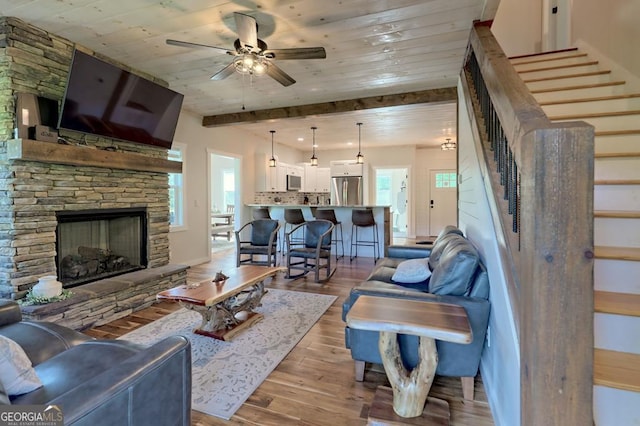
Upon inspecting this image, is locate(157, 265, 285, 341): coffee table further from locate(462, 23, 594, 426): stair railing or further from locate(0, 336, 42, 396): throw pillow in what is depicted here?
locate(462, 23, 594, 426): stair railing

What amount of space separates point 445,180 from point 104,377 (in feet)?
29.4

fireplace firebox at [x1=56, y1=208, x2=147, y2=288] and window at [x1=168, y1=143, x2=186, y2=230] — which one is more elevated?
window at [x1=168, y1=143, x2=186, y2=230]

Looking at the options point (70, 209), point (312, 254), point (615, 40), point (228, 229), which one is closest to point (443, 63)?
point (615, 40)

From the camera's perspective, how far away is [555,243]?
751 millimetres

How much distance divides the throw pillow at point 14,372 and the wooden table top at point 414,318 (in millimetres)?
1351

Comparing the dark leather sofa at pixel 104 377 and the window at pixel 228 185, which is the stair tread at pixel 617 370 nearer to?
the dark leather sofa at pixel 104 377

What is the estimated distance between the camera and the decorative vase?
2639mm

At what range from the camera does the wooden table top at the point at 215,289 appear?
2.40 metres

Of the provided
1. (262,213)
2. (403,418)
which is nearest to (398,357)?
(403,418)

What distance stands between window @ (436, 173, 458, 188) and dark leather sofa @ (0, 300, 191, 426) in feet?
28.2

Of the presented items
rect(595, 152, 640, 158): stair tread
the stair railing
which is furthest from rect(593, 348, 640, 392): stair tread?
rect(595, 152, 640, 158): stair tread

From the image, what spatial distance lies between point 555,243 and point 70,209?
3.89m

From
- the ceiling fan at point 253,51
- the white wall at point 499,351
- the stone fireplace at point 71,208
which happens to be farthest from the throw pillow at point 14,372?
the ceiling fan at point 253,51

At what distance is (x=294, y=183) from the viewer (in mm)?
8453
